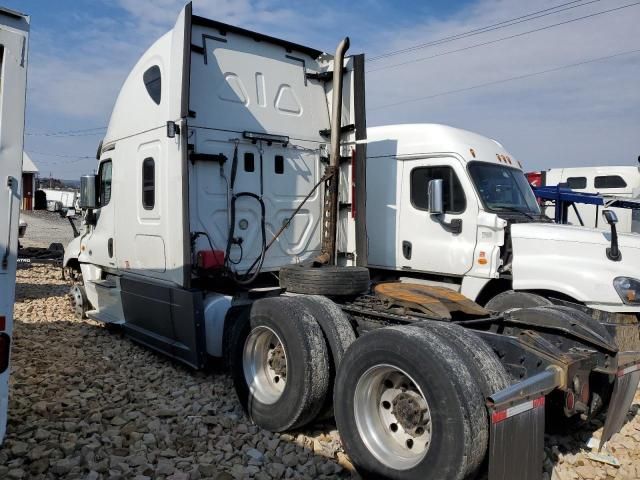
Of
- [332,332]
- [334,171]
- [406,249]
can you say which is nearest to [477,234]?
[406,249]

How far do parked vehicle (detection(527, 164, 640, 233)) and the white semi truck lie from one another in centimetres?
879

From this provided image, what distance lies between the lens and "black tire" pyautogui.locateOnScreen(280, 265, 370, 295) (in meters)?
4.98

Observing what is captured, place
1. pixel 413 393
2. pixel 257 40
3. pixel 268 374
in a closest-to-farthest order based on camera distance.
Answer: pixel 413 393
pixel 268 374
pixel 257 40

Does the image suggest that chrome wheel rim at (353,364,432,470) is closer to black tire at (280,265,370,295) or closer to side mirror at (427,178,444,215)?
black tire at (280,265,370,295)

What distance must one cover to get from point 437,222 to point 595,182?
10589mm

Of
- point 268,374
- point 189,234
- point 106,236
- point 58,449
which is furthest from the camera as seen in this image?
point 106,236

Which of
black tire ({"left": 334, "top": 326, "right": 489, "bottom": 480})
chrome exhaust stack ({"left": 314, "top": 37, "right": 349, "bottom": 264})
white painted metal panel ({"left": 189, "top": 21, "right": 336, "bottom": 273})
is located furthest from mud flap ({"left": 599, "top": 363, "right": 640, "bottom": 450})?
white painted metal panel ({"left": 189, "top": 21, "right": 336, "bottom": 273})

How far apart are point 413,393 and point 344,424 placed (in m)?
0.55

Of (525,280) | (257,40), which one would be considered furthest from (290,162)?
(525,280)

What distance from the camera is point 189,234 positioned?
5.54m

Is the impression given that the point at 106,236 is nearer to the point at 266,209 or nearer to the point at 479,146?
the point at 266,209

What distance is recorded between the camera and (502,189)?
22.7ft

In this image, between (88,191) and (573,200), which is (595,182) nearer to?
(573,200)

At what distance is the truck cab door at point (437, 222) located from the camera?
6.63 metres
